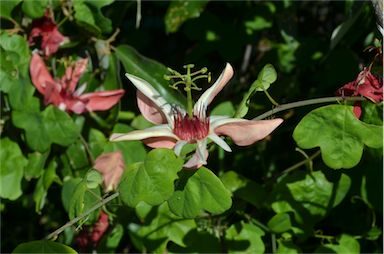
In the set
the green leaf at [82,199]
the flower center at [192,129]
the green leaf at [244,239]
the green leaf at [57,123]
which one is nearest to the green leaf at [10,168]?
the green leaf at [57,123]

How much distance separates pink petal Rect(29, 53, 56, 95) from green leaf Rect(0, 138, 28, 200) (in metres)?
0.15

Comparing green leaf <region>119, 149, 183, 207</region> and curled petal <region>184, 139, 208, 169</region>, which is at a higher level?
curled petal <region>184, 139, 208, 169</region>

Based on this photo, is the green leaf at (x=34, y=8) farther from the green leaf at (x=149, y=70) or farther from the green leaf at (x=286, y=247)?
the green leaf at (x=286, y=247)

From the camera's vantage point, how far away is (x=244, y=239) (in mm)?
1521

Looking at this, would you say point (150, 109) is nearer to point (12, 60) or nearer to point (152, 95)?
point (152, 95)

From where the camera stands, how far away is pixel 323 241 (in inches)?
65.5

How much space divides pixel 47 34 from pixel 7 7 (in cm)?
10

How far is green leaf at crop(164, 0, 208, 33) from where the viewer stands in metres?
1.71

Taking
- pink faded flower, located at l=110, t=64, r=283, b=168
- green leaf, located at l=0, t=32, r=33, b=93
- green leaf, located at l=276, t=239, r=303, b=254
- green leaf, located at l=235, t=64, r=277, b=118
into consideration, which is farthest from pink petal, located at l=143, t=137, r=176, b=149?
green leaf, located at l=0, t=32, r=33, b=93

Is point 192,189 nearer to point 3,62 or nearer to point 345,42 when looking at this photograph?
point 3,62

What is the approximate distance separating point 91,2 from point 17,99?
255 millimetres

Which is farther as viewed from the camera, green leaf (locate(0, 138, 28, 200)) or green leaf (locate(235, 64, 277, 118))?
green leaf (locate(0, 138, 28, 200))

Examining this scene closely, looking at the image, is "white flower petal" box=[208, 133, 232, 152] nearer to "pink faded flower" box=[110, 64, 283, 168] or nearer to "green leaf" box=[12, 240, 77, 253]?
"pink faded flower" box=[110, 64, 283, 168]

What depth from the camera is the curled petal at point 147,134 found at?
3.86ft
